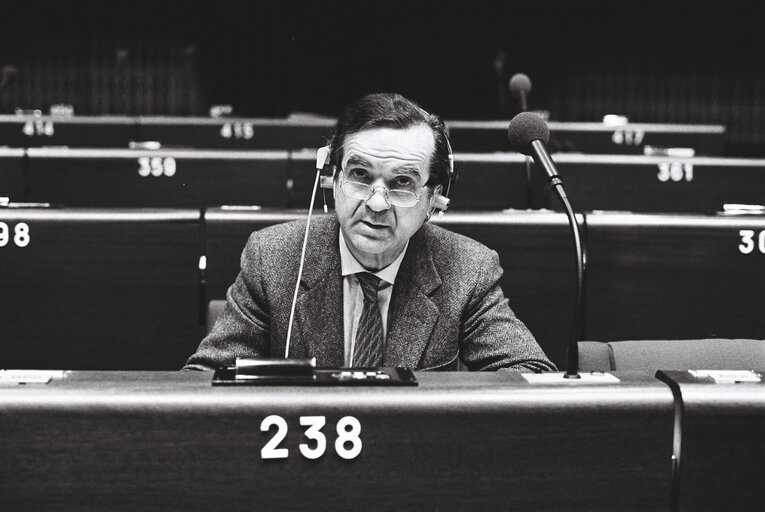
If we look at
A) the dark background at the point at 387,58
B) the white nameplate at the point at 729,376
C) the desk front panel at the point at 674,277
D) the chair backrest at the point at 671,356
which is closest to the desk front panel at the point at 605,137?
the dark background at the point at 387,58

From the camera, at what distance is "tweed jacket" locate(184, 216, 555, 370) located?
178cm

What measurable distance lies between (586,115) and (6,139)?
5644mm

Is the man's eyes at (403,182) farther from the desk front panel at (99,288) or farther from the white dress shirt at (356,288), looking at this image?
the desk front panel at (99,288)

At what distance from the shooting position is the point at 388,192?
1.76 metres

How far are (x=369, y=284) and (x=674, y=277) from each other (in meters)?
1.10

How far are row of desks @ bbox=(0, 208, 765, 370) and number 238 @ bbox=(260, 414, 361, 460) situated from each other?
1.52 meters

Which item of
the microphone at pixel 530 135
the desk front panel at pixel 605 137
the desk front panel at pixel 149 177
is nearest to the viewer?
the microphone at pixel 530 135

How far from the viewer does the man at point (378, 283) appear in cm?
176

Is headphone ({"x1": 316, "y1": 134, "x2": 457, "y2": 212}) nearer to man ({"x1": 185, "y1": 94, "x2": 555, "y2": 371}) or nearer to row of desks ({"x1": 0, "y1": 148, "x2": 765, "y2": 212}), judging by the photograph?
man ({"x1": 185, "y1": 94, "x2": 555, "y2": 371})

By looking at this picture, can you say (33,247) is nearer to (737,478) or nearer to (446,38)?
(737,478)

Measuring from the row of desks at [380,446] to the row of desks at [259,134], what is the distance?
461cm

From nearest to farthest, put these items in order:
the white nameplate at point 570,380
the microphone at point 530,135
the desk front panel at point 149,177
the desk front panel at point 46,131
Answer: the white nameplate at point 570,380, the microphone at point 530,135, the desk front panel at point 149,177, the desk front panel at point 46,131

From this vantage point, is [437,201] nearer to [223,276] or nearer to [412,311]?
[412,311]

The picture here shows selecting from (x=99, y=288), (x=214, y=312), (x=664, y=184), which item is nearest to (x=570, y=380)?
(x=214, y=312)
